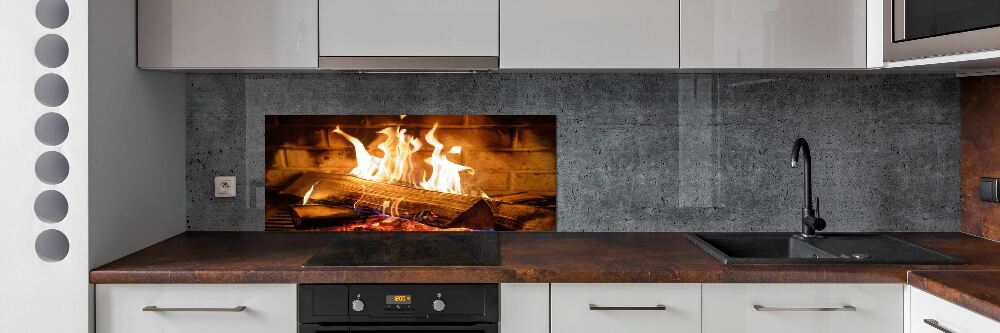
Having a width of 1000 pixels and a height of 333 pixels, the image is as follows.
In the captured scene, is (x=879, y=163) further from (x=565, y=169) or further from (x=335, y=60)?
(x=335, y=60)

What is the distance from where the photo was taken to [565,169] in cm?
265

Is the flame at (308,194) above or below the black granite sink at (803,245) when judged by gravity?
above

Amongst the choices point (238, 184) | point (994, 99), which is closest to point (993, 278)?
point (994, 99)

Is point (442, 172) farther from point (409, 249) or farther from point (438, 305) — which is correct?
point (438, 305)

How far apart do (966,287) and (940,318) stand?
11 cm

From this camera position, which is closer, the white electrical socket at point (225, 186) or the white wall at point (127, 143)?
the white wall at point (127, 143)

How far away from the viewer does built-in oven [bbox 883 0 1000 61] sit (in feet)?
6.22

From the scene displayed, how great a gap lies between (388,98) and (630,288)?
1138 millimetres
